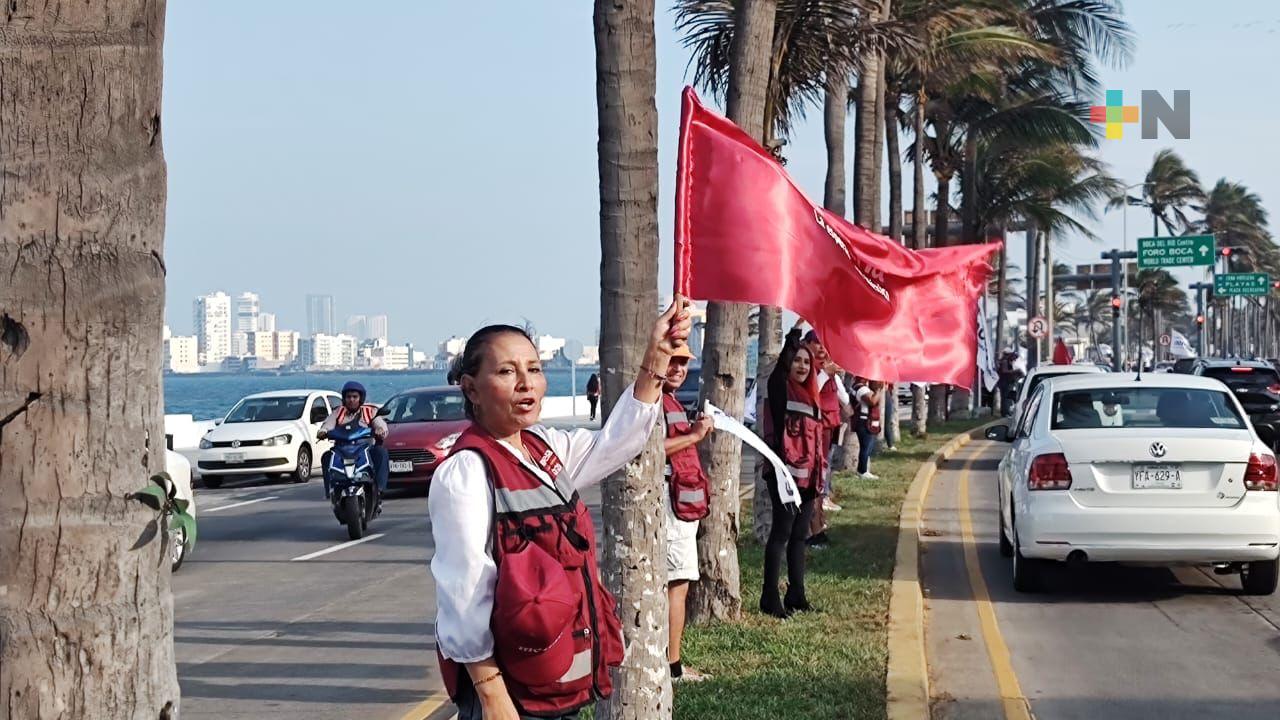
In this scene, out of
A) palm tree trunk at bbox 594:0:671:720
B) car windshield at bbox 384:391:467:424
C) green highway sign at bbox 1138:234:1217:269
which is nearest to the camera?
palm tree trunk at bbox 594:0:671:720

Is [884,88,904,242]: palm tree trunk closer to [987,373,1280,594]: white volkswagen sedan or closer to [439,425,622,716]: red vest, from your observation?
[987,373,1280,594]: white volkswagen sedan

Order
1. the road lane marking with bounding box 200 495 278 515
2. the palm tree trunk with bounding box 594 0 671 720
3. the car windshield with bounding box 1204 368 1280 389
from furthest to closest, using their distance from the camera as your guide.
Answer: the car windshield with bounding box 1204 368 1280 389, the road lane marking with bounding box 200 495 278 515, the palm tree trunk with bounding box 594 0 671 720

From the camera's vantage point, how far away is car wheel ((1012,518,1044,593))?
11.3m

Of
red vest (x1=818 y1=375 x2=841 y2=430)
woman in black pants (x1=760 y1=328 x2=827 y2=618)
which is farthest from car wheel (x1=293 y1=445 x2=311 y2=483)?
woman in black pants (x1=760 y1=328 x2=827 y2=618)

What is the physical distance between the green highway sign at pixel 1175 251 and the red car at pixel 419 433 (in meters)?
43.6

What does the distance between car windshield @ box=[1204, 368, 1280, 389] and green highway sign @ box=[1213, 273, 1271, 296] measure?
204 ft

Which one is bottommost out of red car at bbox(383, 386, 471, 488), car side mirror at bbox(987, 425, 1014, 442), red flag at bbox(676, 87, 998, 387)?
red car at bbox(383, 386, 471, 488)

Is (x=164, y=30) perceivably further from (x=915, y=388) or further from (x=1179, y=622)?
(x=915, y=388)

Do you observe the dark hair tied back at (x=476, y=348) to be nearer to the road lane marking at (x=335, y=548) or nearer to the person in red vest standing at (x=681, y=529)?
the person in red vest standing at (x=681, y=529)

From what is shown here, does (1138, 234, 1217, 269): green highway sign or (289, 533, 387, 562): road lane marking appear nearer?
(289, 533, 387, 562): road lane marking

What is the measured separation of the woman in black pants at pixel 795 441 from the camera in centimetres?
951

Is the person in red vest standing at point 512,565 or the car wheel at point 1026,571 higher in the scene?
the person in red vest standing at point 512,565

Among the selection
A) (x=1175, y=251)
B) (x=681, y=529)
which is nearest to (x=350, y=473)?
(x=681, y=529)

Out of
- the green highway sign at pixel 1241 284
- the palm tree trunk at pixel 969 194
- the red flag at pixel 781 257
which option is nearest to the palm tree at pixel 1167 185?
the green highway sign at pixel 1241 284
